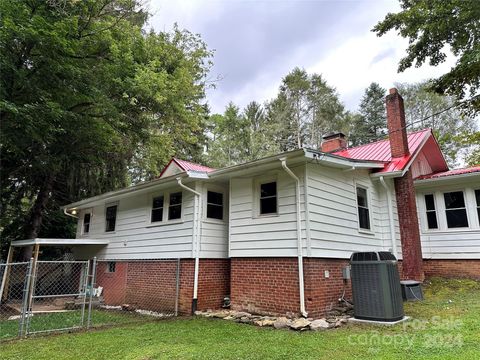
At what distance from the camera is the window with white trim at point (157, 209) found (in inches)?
382

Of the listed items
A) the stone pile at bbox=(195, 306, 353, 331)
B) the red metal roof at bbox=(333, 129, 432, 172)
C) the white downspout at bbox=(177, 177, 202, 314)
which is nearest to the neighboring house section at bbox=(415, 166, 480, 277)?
the red metal roof at bbox=(333, 129, 432, 172)

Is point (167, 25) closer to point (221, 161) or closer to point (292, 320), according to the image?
point (221, 161)

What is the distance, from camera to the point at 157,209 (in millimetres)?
9820

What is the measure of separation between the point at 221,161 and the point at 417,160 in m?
16.0

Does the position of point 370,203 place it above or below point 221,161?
below

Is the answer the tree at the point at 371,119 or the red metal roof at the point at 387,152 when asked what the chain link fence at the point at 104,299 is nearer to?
the red metal roof at the point at 387,152

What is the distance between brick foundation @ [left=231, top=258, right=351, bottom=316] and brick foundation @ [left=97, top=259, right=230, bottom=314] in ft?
2.61

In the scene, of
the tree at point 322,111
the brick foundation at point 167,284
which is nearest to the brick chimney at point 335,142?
the brick foundation at point 167,284

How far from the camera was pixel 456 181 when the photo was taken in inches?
386

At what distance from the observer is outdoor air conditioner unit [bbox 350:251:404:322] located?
18.9 feet

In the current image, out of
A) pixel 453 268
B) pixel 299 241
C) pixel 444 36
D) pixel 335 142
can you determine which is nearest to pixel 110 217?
pixel 299 241

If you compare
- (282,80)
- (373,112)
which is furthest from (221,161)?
(373,112)

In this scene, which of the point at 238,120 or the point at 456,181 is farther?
the point at 238,120

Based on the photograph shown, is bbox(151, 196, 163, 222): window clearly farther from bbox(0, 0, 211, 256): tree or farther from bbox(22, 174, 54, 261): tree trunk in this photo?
bbox(22, 174, 54, 261): tree trunk
